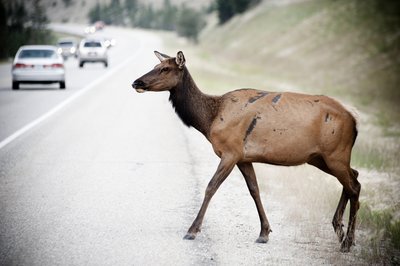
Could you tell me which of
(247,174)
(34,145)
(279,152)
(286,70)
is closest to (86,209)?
(247,174)

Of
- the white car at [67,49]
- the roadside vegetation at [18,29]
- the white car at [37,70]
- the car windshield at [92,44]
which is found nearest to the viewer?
the white car at [37,70]

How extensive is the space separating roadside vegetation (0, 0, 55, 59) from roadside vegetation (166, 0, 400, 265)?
15237 mm

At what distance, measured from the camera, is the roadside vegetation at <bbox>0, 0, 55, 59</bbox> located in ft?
165

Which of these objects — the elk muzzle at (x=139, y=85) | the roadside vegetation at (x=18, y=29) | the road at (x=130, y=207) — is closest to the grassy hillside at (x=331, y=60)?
the road at (x=130, y=207)

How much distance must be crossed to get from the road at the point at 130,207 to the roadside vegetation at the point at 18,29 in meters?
38.2

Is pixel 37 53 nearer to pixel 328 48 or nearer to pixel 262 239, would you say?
pixel 262 239

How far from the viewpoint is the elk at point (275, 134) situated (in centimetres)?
614

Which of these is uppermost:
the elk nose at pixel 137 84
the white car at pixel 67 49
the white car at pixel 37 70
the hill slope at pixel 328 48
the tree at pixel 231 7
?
the elk nose at pixel 137 84

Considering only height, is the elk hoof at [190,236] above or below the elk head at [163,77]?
below

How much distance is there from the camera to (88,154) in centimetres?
1113

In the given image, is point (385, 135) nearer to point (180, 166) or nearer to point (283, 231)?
point (180, 166)

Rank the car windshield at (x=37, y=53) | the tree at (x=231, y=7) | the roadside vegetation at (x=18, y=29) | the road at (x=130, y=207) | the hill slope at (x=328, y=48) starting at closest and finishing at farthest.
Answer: the road at (x=130, y=207) < the car windshield at (x=37, y=53) < the hill slope at (x=328, y=48) < the roadside vegetation at (x=18, y=29) < the tree at (x=231, y=7)

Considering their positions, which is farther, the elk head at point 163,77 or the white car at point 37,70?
the white car at point 37,70

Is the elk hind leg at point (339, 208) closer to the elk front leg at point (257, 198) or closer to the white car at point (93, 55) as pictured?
the elk front leg at point (257, 198)
